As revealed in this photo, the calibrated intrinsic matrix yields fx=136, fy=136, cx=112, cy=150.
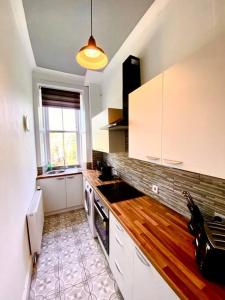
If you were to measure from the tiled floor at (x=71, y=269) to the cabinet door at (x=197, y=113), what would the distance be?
1.49 metres

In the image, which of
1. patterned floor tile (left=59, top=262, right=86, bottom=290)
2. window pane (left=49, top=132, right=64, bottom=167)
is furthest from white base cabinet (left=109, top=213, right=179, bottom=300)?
window pane (left=49, top=132, right=64, bottom=167)

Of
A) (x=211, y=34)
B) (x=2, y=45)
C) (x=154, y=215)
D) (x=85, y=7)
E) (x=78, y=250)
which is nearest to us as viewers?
(x=211, y=34)

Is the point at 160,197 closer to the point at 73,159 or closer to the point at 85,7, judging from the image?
the point at 85,7

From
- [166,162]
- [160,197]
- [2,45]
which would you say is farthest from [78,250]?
[2,45]

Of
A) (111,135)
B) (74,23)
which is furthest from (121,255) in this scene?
(74,23)

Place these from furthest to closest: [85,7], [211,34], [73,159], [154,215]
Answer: [73,159] → [85,7] → [154,215] → [211,34]

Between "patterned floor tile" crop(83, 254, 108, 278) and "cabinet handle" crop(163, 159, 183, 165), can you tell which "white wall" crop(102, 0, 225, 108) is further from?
"patterned floor tile" crop(83, 254, 108, 278)

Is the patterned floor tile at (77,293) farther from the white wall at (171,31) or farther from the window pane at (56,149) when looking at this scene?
the white wall at (171,31)

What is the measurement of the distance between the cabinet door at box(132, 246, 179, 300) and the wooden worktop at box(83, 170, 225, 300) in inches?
2.6

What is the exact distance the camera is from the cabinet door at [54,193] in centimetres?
260

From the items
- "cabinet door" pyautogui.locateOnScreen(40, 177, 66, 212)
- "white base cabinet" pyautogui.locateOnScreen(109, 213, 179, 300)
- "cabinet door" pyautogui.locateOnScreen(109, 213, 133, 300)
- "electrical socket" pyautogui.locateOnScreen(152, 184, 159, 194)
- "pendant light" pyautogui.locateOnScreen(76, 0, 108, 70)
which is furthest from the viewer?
"cabinet door" pyautogui.locateOnScreen(40, 177, 66, 212)

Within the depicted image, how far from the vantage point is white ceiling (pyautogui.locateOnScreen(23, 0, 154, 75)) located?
1.33m

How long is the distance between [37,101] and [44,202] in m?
1.98

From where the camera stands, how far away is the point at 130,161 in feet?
6.49
